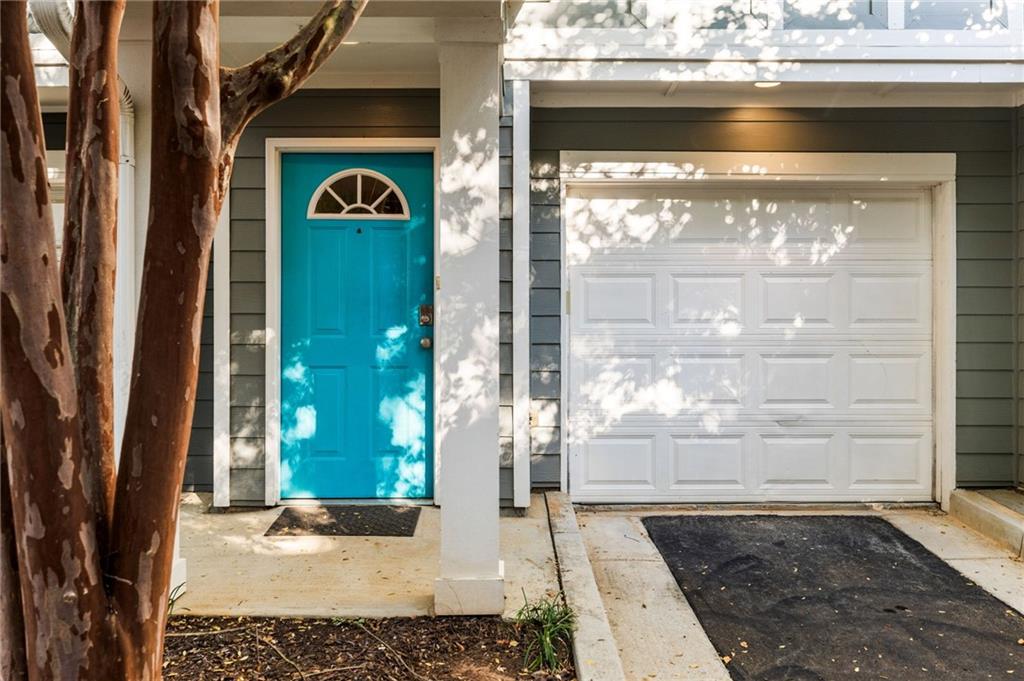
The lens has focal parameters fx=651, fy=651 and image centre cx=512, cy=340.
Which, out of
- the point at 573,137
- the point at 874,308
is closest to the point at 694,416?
the point at 874,308

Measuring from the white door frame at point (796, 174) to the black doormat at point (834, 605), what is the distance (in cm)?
87

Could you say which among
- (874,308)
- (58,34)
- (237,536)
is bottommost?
(237,536)

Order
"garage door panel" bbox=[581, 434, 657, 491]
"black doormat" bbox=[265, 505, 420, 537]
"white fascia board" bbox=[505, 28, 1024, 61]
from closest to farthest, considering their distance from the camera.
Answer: "black doormat" bbox=[265, 505, 420, 537] < "white fascia board" bbox=[505, 28, 1024, 61] < "garage door panel" bbox=[581, 434, 657, 491]

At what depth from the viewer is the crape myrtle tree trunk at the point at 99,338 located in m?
1.14

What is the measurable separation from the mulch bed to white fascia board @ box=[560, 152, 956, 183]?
8.64ft

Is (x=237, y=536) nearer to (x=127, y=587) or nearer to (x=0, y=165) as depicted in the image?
(x=127, y=587)

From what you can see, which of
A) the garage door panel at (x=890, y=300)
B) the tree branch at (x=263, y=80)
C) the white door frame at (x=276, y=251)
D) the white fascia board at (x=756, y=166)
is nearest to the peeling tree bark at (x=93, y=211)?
the tree branch at (x=263, y=80)

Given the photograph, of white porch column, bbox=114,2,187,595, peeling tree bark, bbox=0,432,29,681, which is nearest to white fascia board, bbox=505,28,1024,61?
white porch column, bbox=114,2,187,595

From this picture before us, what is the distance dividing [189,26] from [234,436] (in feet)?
9.37

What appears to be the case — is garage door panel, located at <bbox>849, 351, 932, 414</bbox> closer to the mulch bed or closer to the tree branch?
the mulch bed

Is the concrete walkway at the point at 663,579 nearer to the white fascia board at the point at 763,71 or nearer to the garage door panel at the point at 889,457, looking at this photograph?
the garage door panel at the point at 889,457

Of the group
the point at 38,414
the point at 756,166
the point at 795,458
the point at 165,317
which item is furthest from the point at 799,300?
the point at 38,414

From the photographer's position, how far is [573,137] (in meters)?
3.91

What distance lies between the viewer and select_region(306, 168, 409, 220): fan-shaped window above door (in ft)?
12.3
